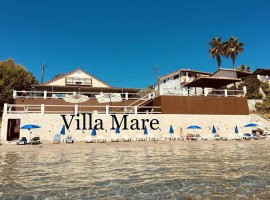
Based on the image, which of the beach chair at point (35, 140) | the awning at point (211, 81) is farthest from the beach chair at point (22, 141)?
the awning at point (211, 81)

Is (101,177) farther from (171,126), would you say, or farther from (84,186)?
(171,126)

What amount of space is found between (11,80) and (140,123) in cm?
2619

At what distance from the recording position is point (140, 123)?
26547 millimetres

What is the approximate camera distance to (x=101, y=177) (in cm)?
981

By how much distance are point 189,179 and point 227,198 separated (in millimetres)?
2365

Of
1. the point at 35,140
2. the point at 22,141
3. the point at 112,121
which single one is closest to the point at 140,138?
the point at 112,121

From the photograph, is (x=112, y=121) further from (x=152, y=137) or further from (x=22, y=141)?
(x=22, y=141)

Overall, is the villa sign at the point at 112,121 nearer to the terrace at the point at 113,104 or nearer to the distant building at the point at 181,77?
the terrace at the point at 113,104

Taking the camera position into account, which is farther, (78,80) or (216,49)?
(216,49)

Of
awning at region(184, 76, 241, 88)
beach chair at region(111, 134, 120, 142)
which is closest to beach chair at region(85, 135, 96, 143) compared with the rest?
beach chair at region(111, 134, 120, 142)

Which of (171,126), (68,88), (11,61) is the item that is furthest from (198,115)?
(11,61)

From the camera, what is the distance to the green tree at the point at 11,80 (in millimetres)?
39406

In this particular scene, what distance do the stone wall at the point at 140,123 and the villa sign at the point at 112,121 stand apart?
0.10 m

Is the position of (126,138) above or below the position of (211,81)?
below
